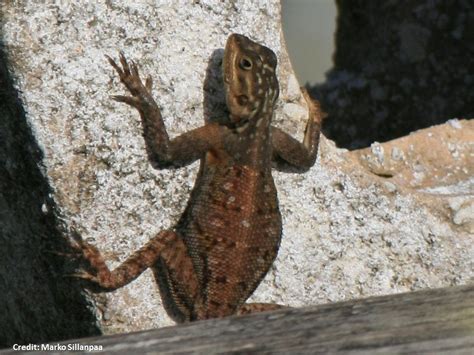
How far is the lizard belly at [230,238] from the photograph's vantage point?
457cm

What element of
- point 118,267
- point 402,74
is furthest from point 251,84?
point 402,74

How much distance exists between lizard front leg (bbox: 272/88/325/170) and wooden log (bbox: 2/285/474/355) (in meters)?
1.94

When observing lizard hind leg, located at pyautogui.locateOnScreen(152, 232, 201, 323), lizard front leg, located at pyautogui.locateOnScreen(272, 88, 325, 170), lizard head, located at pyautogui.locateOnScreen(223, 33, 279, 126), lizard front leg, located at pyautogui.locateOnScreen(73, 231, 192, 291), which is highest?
lizard head, located at pyautogui.locateOnScreen(223, 33, 279, 126)

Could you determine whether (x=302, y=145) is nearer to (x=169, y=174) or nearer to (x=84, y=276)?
(x=169, y=174)

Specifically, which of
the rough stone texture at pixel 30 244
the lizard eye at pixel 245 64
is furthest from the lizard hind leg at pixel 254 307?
the lizard eye at pixel 245 64

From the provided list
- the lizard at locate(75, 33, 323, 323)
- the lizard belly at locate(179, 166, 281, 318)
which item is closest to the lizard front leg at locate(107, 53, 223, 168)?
the lizard at locate(75, 33, 323, 323)

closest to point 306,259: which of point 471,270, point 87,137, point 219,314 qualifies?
point 219,314

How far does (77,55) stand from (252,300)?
122 cm

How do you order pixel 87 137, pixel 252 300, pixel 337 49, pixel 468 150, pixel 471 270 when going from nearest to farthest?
pixel 87 137
pixel 252 300
pixel 471 270
pixel 468 150
pixel 337 49

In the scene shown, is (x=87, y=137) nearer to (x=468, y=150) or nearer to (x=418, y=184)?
(x=418, y=184)

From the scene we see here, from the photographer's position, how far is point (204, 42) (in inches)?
186

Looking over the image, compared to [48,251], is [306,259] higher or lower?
lower

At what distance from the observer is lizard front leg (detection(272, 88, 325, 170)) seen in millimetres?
4777

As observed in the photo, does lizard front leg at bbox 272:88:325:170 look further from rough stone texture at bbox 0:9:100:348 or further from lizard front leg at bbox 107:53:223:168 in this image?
rough stone texture at bbox 0:9:100:348
